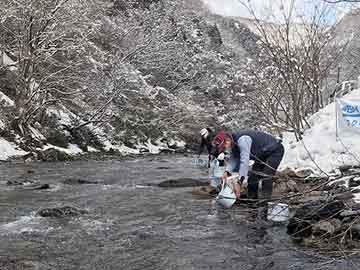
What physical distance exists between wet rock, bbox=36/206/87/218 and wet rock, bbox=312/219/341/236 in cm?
363

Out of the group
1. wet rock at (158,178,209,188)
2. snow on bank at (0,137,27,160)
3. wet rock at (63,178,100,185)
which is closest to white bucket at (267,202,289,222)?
wet rock at (158,178,209,188)

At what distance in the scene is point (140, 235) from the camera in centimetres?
643

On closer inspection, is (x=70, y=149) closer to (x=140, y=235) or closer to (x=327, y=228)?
(x=140, y=235)

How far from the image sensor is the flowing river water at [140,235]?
17.0 ft

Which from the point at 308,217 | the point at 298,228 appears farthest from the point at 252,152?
the point at 308,217

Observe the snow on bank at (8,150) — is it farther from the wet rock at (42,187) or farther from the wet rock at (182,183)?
the wet rock at (182,183)

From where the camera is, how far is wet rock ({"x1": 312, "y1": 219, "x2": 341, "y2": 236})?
18.7 feet

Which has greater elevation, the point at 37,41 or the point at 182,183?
the point at 37,41

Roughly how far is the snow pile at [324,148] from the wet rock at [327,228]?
4.31 metres

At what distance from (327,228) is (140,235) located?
2.28 meters

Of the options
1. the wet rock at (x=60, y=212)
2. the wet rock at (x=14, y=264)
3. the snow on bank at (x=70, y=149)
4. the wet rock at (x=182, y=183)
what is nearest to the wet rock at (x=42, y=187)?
the wet rock at (x=182, y=183)

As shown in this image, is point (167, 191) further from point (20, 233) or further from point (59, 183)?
point (20, 233)

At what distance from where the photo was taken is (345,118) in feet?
37.1

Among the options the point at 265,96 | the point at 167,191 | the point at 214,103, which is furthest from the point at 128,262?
the point at 214,103
